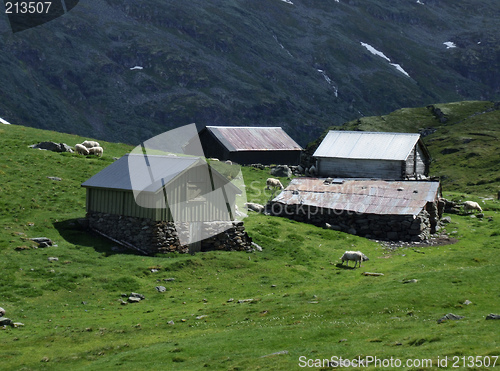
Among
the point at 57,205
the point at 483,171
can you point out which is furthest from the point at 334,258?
the point at 483,171

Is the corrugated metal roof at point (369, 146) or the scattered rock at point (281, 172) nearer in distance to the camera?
the corrugated metal roof at point (369, 146)

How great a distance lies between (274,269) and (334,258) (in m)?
6.39

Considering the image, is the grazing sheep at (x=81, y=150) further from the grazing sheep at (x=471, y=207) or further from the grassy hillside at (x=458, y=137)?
the grassy hillside at (x=458, y=137)

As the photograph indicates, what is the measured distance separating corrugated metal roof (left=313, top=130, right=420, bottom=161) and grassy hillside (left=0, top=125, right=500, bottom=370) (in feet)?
68.9

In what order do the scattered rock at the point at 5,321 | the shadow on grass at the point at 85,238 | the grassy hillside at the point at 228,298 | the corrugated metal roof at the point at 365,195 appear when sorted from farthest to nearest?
the corrugated metal roof at the point at 365,195, the shadow on grass at the point at 85,238, the scattered rock at the point at 5,321, the grassy hillside at the point at 228,298

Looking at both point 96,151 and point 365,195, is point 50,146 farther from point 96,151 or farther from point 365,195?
point 365,195

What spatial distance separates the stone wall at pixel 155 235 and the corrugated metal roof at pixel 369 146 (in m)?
32.6

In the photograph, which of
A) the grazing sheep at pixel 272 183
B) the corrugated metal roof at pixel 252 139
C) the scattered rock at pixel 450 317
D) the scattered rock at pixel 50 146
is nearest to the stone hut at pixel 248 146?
the corrugated metal roof at pixel 252 139

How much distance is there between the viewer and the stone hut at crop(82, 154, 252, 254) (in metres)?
39.7

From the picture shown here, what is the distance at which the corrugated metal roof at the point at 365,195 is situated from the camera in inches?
2119

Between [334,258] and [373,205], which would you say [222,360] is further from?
[373,205]

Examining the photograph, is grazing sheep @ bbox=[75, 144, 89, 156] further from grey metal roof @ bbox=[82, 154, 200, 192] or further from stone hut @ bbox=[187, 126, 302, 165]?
stone hut @ bbox=[187, 126, 302, 165]

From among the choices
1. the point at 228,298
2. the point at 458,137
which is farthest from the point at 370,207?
the point at 458,137

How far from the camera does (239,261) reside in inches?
1551
